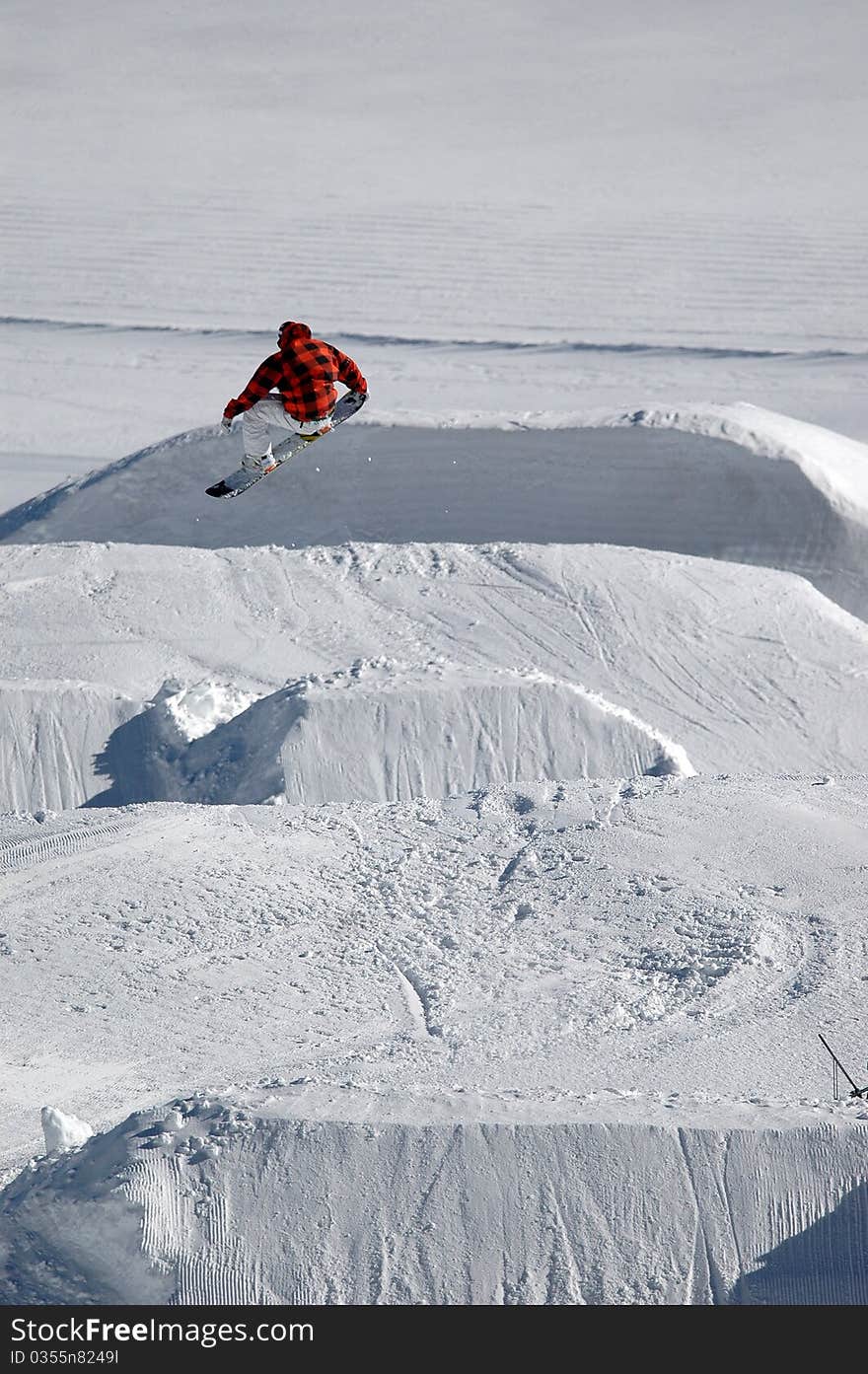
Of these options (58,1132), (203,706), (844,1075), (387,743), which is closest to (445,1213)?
(58,1132)

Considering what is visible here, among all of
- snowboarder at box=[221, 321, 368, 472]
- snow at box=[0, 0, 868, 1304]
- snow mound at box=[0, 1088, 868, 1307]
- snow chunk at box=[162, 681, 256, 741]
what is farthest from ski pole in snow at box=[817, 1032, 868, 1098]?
snow chunk at box=[162, 681, 256, 741]

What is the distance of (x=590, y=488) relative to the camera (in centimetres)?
938

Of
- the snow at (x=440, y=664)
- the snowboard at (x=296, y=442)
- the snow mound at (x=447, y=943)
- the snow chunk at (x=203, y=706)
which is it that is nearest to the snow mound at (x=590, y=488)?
the snow at (x=440, y=664)

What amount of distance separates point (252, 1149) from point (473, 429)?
605cm

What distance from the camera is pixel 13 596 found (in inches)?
323

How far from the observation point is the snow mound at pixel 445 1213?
3.65 meters

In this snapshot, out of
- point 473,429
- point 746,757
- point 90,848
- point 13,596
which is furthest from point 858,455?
point 90,848

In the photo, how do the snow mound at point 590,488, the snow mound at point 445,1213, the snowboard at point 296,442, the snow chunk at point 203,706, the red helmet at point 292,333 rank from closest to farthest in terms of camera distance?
the snow mound at point 445,1213
the red helmet at point 292,333
the snowboard at point 296,442
the snow chunk at point 203,706
the snow mound at point 590,488

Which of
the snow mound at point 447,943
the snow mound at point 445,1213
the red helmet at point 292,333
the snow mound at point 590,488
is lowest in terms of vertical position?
the snow mound at point 445,1213

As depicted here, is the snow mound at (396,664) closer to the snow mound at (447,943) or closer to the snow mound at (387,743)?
the snow mound at (387,743)

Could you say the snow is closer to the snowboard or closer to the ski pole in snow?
the ski pole in snow

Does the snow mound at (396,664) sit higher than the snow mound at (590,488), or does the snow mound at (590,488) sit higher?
the snow mound at (590,488)

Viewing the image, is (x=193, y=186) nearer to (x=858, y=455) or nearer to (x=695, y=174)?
(x=695, y=174)

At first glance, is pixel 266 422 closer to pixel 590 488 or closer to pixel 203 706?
pixel 203 706
